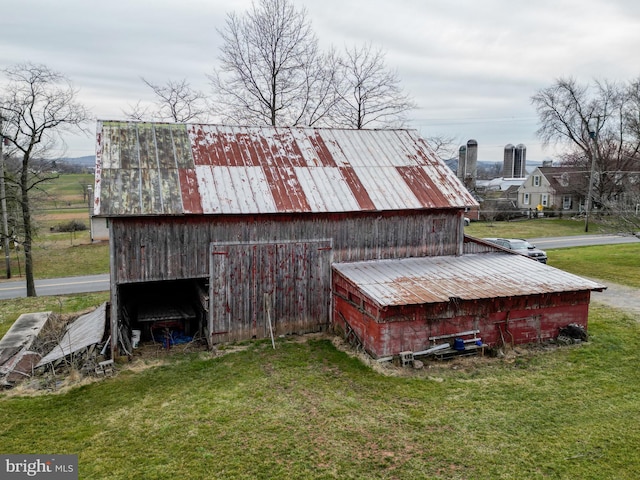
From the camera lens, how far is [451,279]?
1385 cm

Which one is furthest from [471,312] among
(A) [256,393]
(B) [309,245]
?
(A) [256,393]

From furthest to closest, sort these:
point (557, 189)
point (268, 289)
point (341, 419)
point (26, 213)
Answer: point (557, 189), point (26, 213), point (268, 289), point (341, 419)

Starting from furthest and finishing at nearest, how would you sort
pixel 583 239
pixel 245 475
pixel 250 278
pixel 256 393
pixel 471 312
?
pixel 583 239 → pixel 250 278 → pixel 471 312 → pixel 256 393 → pixel 245 475

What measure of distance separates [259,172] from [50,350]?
25.8ft

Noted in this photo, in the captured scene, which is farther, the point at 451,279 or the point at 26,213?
the point at 26,213

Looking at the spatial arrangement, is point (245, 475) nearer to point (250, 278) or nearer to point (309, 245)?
point (250, 278)

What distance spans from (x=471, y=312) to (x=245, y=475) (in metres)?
7.68

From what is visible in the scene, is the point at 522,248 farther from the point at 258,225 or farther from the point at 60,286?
the point at 60,286

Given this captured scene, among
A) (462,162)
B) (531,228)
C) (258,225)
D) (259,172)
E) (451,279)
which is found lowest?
(531,228)

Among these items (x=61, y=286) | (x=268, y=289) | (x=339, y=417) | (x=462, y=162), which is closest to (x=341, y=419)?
(x=339, y=417)

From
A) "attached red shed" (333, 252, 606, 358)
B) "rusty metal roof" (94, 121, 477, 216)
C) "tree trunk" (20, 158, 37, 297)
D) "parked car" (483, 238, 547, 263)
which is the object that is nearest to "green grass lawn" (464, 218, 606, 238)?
"parked car" (483, 238, 547, 263)

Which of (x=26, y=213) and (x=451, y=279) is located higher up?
(x=26, y=213)

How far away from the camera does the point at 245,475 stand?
25.5ft

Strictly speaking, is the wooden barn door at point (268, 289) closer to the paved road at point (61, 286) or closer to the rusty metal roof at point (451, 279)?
the rusty metal roof at point (451, 279)
